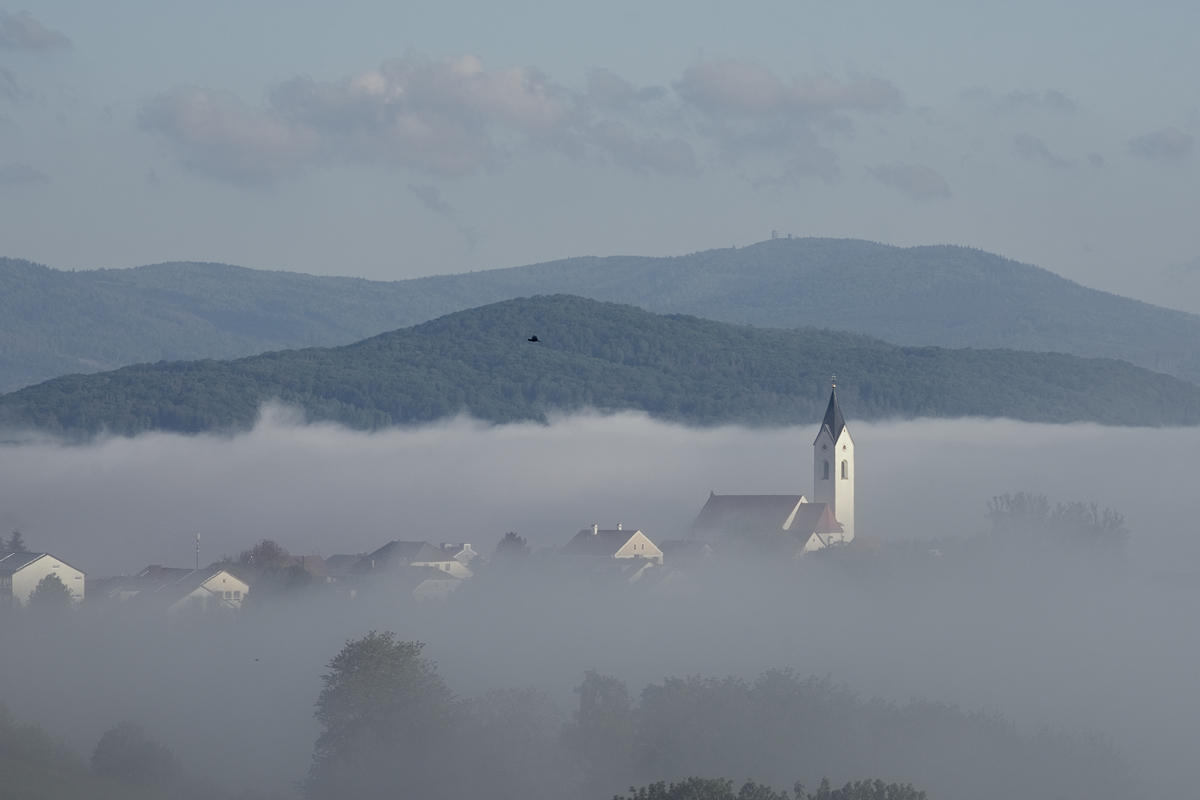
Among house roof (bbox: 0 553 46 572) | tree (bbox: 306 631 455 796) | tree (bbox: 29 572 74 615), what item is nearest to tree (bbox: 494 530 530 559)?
tree (bbox: 29 572 74 615)

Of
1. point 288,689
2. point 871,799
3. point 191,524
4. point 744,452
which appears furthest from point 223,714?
Result: point 744,452

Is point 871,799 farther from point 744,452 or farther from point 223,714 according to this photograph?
point 744,452

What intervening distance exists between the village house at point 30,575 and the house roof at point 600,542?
30089 mm

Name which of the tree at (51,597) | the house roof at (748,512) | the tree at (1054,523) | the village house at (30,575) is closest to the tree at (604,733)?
the tree at (51,597)

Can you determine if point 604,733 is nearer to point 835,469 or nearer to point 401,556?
point 401,556

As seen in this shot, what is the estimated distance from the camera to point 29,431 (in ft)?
613

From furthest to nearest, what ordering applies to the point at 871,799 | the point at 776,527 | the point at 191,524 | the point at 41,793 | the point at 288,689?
the point at 191,524, the point at 776,527, the point at 288,689, the point at 41,793, the point at 871,799

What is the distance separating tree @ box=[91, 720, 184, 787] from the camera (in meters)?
60.0

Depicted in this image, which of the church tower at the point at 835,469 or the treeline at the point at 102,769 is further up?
the church tower at the point at 835,469

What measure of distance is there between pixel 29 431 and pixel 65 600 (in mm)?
92594

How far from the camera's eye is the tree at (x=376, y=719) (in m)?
58.8

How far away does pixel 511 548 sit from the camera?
121 m

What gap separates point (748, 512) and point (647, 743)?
6236 centimetres

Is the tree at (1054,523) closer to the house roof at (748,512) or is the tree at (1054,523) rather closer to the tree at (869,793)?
the house roof at (748,512)
